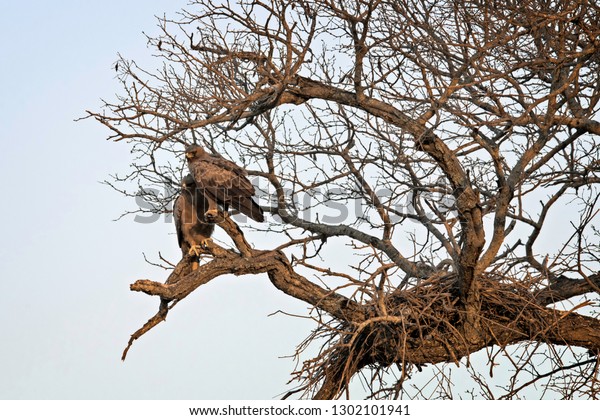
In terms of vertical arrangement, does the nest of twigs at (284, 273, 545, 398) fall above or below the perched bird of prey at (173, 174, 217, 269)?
below

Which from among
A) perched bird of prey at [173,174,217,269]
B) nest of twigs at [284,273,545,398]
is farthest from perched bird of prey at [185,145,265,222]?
nest of twigs at [284,273,545,398]

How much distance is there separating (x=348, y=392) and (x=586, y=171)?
3724mm

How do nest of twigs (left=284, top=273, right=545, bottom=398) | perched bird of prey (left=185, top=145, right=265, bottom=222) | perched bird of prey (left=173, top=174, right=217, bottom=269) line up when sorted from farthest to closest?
perched bird of prey (left=173, top=174, right=217, bottom=269)
perched bird of prey (left=185, top=145, right=265, bottom=222)
nest of twigs (left=284, top=273, right=545, bottom=398)

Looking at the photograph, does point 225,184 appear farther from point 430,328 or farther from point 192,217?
point 430,328

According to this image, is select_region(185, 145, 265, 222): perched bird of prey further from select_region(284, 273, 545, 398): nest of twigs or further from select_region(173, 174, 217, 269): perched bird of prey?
select_region(284, 273, 545, 398): nest of twigs

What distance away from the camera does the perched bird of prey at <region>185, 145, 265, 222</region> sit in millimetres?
7773

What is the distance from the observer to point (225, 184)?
788 centimetres

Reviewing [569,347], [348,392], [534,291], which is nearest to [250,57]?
[348,392]

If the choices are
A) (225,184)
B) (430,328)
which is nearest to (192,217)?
(225,184)

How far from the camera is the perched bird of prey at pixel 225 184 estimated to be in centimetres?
777

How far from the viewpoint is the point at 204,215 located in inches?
319

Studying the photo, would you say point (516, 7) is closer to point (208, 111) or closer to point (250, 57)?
point (250, 57)

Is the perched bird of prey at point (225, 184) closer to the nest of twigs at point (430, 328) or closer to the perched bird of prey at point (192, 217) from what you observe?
the perched bird of prey at point (192, 217)

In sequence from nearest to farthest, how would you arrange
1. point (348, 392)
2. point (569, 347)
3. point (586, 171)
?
point (348, 392) → point (569, 347) → point (586, 171)
